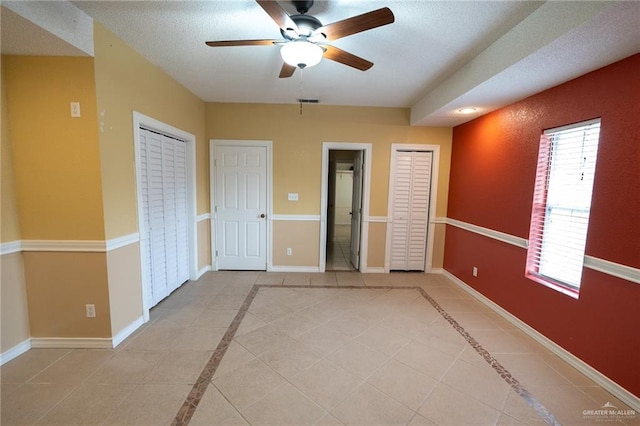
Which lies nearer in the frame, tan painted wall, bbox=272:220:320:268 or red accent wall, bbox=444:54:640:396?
red accent wall, bbox=444:54:640:396

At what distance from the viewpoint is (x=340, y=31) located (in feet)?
5.33

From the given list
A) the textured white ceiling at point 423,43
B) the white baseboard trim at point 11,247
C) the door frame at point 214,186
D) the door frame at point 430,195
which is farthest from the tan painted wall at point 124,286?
the door frame at point 430,195

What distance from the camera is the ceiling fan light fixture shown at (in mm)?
1668

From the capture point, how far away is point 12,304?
2012 mm

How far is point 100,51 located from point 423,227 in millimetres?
4319

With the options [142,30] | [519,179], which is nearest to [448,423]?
[519,179]

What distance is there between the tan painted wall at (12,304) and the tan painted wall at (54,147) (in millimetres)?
237

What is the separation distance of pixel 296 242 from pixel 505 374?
292 centimetres

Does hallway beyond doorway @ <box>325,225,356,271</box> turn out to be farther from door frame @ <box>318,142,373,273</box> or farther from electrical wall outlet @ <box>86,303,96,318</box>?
electrical wall outlet @ <box>86,303,96,318</box>

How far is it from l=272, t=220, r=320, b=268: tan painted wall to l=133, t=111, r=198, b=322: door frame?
117 centimetres

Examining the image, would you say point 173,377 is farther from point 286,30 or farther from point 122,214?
point 286,30

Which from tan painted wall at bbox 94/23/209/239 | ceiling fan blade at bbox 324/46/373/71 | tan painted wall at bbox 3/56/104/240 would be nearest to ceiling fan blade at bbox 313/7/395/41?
ceiling fan blade at bbox 324/46/373/71

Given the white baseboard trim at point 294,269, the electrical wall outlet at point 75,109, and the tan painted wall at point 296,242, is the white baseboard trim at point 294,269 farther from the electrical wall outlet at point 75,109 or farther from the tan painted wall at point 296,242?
the electrical wall outlet at point 75,109

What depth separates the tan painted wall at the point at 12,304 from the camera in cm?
195
